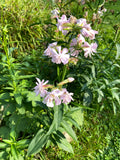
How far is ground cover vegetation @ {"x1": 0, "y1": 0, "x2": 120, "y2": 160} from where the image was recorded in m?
1.22

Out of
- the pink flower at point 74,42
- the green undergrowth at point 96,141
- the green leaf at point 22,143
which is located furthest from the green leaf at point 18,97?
the pink flower at point 74,42

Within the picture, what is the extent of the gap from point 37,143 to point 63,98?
0.61 meters

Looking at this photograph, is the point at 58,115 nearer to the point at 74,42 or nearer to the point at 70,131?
the point at 70,131

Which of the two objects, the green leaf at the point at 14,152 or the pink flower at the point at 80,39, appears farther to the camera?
the green leaf at the point at 14,152

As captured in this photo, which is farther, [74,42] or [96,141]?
[96,141]

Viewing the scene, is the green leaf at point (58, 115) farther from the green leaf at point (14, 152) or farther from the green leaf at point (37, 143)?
the green leaf at point (14, 152)

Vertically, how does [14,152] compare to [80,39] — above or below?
below

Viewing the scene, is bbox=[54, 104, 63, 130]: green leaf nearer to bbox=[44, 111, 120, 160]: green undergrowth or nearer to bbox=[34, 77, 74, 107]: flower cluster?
bbox=[34, 77, 74, 107]: flower cluster

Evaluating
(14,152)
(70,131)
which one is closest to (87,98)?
(70,131)

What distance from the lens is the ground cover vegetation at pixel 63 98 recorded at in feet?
4.00

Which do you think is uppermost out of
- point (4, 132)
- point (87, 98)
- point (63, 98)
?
point (63, 98)

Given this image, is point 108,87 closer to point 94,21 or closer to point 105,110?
point 105,110

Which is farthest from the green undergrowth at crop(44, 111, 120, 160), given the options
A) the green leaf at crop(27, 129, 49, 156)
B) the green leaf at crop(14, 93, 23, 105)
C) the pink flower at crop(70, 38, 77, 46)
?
the pink flower at crop(70, 38, 77, 46)

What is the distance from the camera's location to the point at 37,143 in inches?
58.1
